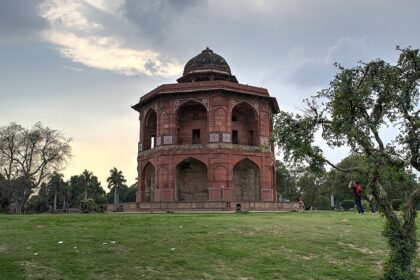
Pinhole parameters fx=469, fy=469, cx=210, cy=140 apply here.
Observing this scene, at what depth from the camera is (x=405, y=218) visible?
38.9 ft

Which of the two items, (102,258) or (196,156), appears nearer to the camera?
(102,258)

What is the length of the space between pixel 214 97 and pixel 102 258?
26.8 metres

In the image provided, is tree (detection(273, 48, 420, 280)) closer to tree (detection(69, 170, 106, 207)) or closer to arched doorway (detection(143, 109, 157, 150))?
arched doorway (detection(143, 109, 157, 150))

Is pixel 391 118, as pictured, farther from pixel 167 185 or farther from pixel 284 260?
pixel 167 185

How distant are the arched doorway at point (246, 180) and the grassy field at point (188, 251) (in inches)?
826

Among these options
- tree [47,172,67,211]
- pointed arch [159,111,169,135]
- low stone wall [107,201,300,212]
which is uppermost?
pointed arch [159,111,169,135]

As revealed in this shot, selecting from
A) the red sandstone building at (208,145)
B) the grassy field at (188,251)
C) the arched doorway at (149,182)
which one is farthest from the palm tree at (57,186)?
the grassy field at (188,251)

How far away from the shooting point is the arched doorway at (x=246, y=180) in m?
39.3

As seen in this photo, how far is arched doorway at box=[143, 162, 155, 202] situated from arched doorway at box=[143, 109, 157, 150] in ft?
6.50

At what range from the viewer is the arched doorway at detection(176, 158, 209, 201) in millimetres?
39062

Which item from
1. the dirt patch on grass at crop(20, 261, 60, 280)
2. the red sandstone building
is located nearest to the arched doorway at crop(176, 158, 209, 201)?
the red sandstone building

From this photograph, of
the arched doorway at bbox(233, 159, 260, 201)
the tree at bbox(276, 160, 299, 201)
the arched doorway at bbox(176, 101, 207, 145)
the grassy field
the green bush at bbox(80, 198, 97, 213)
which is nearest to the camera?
the grassy field

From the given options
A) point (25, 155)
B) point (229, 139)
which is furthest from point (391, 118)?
point (25, 155)

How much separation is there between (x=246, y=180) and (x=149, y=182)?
9.16m
